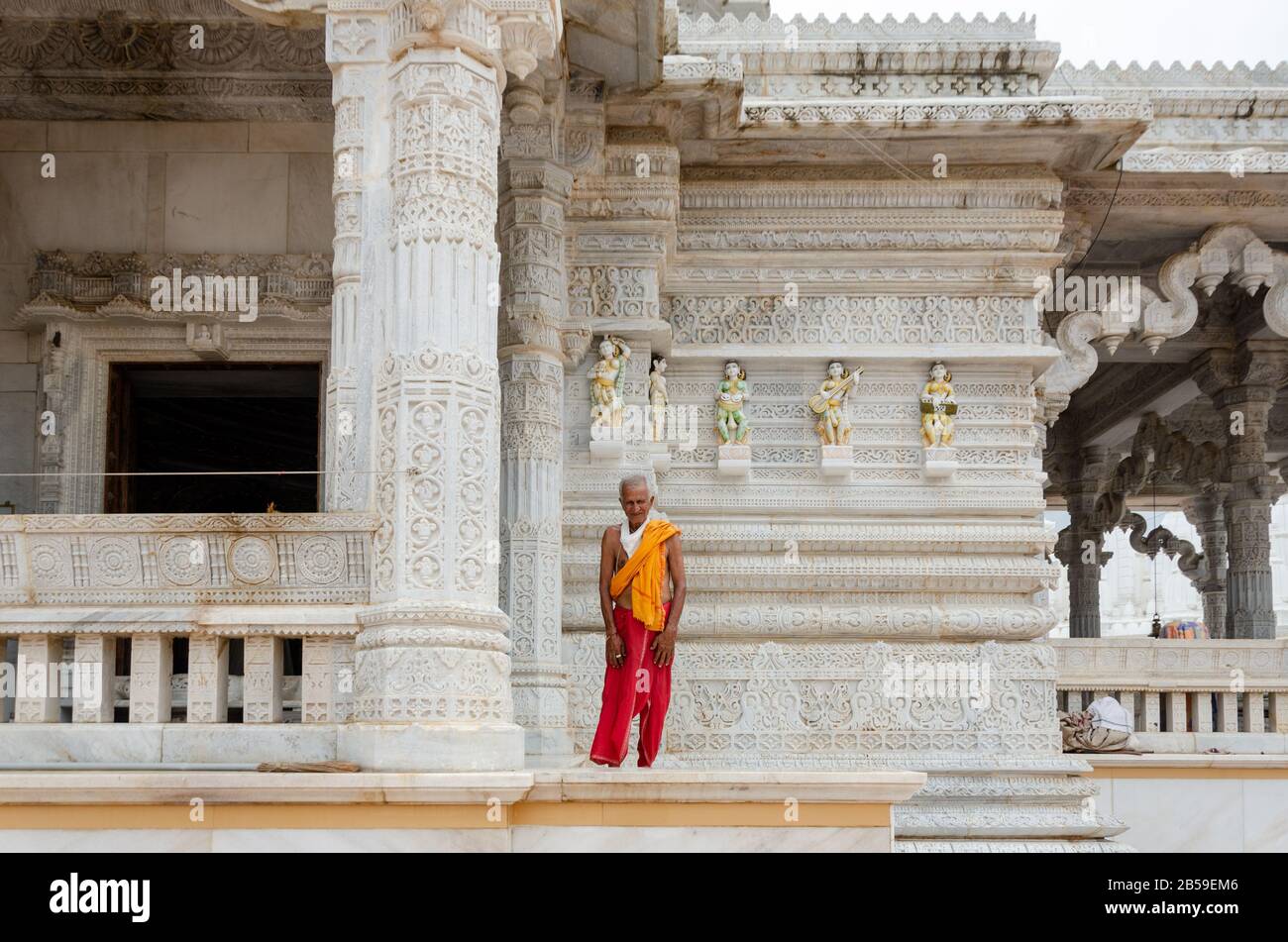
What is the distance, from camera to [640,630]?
28.5 ft

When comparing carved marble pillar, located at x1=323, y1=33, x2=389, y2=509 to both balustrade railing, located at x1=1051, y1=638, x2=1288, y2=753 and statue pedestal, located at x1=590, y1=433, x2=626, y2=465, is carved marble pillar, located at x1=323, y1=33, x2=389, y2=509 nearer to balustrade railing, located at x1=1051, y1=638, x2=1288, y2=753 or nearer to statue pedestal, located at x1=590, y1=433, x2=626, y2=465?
statue pedestal, located at x1=590, y1=433, x2=626, y2=465

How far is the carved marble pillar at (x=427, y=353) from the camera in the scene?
6625mm

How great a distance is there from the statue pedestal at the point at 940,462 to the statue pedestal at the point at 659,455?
1.88m

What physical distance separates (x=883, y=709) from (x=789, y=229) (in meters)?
3.55

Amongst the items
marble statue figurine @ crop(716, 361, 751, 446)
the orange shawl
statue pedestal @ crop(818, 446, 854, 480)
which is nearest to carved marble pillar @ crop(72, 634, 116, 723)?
the orange shawl

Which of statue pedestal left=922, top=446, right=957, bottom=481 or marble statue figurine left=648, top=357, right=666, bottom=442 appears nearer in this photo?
marble statue figurine left=648, top=357, right=666, bottom=442

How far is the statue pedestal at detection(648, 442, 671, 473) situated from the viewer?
1103cm

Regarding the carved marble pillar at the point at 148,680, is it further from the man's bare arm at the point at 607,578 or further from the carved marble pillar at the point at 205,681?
the man's bare arm at the point at 607,578

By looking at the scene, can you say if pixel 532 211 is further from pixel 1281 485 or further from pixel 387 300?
pixel 1281 485

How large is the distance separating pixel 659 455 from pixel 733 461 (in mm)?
558

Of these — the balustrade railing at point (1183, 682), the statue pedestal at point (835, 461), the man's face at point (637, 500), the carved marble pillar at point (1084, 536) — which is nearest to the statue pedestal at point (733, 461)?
the statue pedestal at point (835, 461)

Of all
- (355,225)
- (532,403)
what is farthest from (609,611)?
(355,225)
